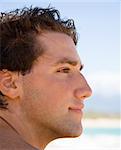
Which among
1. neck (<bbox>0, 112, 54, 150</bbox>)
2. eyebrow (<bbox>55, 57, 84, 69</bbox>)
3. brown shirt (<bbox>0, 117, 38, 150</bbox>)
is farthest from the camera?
eyebrow (<bbox>55, 57, 84, 69</bbox>)

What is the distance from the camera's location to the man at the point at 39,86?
2654 millimetres

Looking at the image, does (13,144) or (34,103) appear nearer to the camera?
(13,144)

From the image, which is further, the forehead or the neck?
the forehead

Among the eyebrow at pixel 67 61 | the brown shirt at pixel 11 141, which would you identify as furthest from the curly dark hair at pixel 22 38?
the brown shirt at pixel 11 141

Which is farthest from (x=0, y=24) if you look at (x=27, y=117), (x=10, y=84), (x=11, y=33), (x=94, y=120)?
(x=94, y=120)

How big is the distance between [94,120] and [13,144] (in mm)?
33216

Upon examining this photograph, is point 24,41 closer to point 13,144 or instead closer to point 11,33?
point 11,33

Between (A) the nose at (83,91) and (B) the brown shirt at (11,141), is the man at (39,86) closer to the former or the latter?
(A) the nose at (83,91)

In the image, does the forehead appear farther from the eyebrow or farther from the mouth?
the mouth

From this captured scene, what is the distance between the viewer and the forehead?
8.95 ft

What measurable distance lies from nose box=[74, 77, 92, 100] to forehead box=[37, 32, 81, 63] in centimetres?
15

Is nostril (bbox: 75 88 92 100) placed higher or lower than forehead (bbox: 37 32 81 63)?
lower

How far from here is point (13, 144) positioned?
2.31 metres

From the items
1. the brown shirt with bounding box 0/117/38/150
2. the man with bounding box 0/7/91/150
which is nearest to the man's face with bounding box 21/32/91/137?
the man with bounding box 0/7/91/150
